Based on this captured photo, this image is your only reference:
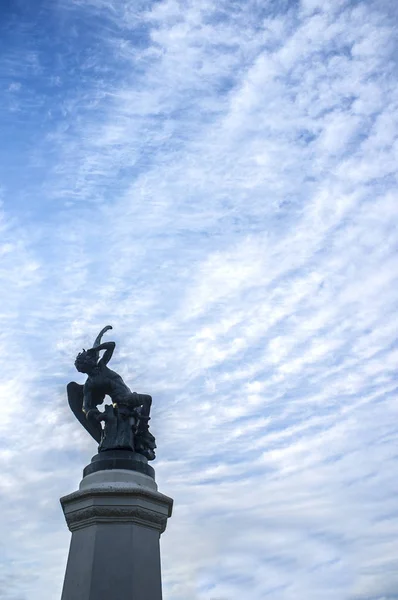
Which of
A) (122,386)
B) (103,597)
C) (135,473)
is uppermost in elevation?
(122,386)

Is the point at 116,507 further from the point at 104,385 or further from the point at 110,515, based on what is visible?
the point at 104,385

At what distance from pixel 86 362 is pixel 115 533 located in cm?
394

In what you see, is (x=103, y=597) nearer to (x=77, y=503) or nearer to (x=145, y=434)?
(x=77, y=503)

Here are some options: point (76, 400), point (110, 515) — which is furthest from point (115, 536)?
point (76, 400)

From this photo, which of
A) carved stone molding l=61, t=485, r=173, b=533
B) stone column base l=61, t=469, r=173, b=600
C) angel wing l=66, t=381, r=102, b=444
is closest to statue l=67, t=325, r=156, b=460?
angel wing l=66, t=381, r=102, b=444

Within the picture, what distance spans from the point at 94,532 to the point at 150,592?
150cm

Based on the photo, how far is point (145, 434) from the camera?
42.6ft

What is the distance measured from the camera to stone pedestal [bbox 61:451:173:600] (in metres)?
10.6

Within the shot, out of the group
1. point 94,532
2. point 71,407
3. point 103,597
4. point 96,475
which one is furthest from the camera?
point 71,407

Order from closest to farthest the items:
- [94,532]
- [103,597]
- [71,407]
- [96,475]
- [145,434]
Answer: [103,597]
[94,532]
[96,475]
[145,434]
[71,407]

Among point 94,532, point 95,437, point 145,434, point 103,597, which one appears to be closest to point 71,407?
point 95,437

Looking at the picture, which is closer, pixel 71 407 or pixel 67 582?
pixel 67 582

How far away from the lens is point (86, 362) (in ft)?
44.1

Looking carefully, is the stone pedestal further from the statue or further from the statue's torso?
the statue's torso
